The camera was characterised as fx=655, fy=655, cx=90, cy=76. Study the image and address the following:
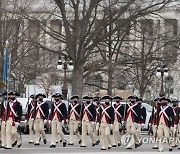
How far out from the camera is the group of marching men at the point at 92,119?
21.7m

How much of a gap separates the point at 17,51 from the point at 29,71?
5737mm

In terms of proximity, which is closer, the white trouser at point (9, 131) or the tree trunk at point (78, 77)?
the white trouser at point (9, 131)

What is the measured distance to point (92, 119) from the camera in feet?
75.4

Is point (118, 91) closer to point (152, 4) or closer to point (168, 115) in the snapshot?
point (152, 4)

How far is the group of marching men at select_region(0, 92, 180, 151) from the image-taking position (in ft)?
71.1

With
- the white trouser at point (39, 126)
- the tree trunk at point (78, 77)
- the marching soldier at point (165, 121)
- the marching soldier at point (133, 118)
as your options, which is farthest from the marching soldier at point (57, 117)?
the tree trunk at point (78, 77)

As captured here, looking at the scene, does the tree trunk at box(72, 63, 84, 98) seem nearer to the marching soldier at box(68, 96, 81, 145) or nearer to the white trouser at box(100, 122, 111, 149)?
the marching soldier at box(68, 96, 81, 145)

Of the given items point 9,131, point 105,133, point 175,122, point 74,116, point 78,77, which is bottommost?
point 105,133

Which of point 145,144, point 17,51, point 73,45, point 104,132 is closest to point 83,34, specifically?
point 73,45

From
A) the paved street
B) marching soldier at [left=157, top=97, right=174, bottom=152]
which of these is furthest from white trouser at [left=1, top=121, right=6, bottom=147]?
marching soldier at [left=157, top=97, right=174, bottom=152]

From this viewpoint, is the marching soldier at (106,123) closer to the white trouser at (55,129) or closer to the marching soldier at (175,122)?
the white trouser at (55,129)

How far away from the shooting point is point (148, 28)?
148 feet

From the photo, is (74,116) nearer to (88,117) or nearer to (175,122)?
(88,117)

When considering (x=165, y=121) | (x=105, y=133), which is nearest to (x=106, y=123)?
(x=105, y=133)
